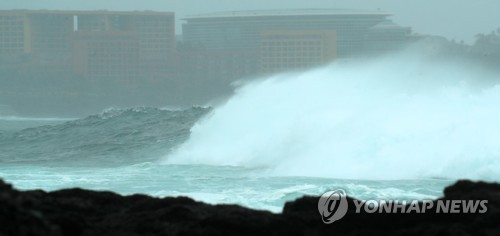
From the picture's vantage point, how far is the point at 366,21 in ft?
499

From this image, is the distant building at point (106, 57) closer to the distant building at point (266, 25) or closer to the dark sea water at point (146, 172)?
the distant building at point (266, 25)

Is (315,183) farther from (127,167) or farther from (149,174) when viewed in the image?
(127,167)

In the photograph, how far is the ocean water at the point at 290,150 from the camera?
64.2 feet

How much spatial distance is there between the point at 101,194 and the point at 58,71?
395 feet

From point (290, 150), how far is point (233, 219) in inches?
647

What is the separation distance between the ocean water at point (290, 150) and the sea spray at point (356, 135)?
0.12 feet

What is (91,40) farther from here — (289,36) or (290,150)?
(290,150)

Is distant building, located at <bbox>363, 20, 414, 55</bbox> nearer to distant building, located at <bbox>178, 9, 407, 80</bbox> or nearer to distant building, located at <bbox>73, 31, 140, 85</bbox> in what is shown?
distant building, located at <bbox>178, 9, 407, 80</bbox>

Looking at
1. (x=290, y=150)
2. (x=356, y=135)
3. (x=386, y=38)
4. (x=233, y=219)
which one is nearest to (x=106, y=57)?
(x=386, y=38)

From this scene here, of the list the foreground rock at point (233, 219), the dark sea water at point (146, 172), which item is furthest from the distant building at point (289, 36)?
the foreground rock at point (233, 219)

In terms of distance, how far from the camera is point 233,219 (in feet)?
31.8

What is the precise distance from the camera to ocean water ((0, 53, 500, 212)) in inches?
771

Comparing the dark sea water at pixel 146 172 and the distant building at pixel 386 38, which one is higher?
the distant building at pixel 386 38

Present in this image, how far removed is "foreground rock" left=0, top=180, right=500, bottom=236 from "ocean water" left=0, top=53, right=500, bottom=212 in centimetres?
556
